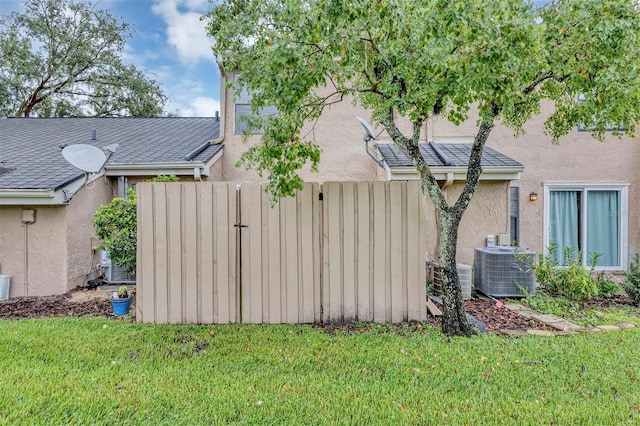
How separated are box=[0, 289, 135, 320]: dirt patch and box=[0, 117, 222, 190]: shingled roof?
200cm

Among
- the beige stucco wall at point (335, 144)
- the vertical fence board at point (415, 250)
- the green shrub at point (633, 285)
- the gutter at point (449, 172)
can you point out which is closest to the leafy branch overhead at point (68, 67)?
the beige stucco wall at point (335, 144)

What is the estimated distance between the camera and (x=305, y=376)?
10.9 ft

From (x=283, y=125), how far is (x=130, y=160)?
502cm

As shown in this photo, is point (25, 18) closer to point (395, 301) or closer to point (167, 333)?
point (167, 333)

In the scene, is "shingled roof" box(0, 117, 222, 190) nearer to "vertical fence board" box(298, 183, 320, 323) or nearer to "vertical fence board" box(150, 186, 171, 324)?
"vertical fence board" box(150, 186, 171, 324)

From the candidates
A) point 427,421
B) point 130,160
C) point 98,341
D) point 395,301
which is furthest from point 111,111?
point 427,421

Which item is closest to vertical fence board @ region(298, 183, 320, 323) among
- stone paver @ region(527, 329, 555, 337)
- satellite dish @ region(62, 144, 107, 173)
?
stone paver @ region(527, 329, 555, 337)

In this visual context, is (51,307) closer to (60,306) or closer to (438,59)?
(60,306)

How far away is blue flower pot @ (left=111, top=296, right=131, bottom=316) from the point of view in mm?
5055

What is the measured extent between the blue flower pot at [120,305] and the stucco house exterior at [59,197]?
2.04 metres

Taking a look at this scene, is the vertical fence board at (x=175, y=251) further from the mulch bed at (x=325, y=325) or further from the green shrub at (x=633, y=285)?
the green shrub at (x=633, y=285)

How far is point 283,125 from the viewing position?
430 centimetres

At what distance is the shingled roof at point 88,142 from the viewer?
6648mm

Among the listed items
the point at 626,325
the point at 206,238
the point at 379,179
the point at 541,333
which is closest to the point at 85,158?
the point at 206,238
